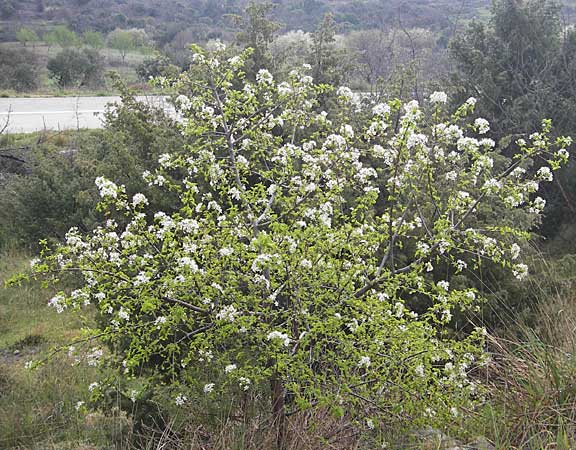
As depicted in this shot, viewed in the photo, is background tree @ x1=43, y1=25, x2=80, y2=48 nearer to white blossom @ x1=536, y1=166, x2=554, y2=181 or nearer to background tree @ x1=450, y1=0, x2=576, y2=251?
background tree @ x1=450, y1=0, x2=576, y2=251

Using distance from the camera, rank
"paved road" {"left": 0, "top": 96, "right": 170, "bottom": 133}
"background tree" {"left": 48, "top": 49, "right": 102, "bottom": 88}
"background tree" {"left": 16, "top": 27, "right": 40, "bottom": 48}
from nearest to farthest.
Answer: "paved road" {"left": 0, "top": 96, "right": 170, "bottom": 133}
"background tree" {"left": 48, "top": 49, "right": 102, "bottom": 88}
"background tree" {"left": 16, "top": 27, "right": 40, "bottom": 48}

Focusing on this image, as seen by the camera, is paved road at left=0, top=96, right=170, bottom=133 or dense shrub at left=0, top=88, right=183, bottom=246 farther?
paved road at left=0, top=96, right=170, bottom=133

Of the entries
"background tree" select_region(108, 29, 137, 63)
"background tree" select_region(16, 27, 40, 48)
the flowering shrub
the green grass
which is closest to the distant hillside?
"background tree" select_region(16, 27, 40, 48)

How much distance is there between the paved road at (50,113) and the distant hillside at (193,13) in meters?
16.6

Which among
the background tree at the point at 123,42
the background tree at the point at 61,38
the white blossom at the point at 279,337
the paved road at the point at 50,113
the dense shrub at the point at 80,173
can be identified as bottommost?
the background tree at the point at 123,42

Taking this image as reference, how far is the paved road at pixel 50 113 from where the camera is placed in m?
13.2

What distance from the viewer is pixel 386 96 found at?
8461 mm

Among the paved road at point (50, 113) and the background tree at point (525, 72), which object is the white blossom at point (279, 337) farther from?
the paved road at point (50, 113)

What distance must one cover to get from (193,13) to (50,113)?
3037 cm

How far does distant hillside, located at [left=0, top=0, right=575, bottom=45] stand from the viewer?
34.8 meters

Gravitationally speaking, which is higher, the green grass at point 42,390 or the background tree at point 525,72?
the background tree at point 525,72

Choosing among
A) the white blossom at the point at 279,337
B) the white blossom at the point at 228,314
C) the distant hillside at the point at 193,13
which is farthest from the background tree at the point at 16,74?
the white blossom at the point at 279,337

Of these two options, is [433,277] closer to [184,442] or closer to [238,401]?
[238,401]

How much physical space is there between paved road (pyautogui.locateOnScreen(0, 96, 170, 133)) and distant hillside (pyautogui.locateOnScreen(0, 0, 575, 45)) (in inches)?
654
